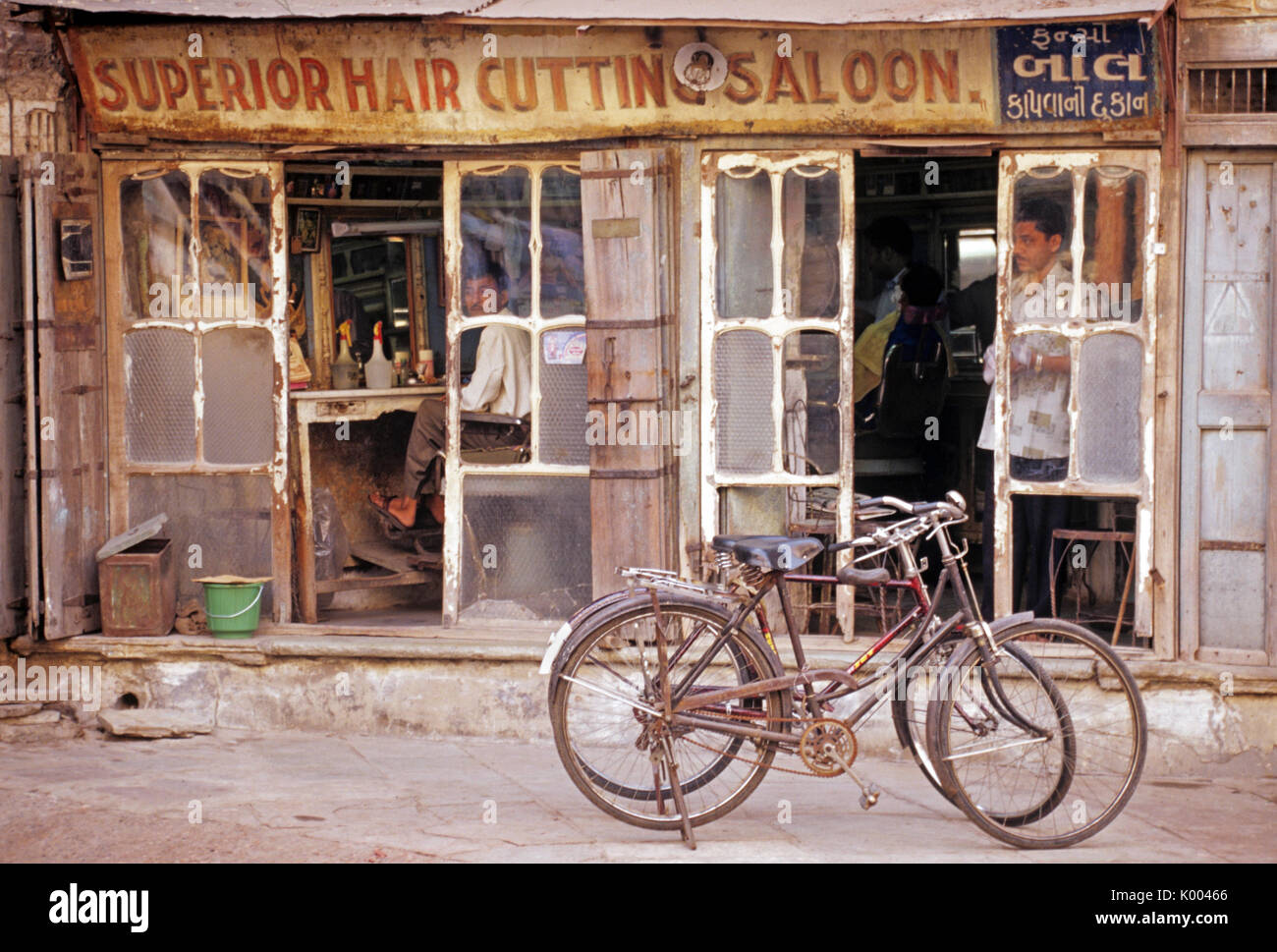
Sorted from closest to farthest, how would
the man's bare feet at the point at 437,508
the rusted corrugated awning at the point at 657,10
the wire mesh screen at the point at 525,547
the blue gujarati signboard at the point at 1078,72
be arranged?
the rusted corrugated awning at the point at 657,10 → the blue gujarati signboard at the point at 1078,72 → the wire mesh screen at the point at 525,547 → the man's bare feet at the point at 437,508

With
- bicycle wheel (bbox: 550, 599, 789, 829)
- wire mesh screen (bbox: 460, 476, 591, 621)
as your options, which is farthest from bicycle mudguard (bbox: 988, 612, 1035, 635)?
wire mesh screen (bbox: 460, 476, 591, 621)

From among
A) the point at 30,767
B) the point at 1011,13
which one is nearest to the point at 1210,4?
the point at 1011,13

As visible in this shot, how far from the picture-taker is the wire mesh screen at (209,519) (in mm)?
6953

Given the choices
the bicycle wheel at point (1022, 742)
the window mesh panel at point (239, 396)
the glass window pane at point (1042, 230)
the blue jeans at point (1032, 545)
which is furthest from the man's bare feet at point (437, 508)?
the bicycle wheel at point (1022, 742)

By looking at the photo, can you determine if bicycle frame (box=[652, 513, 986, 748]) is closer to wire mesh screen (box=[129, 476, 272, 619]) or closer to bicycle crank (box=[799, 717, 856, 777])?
bicycle crank (box=[799, 717, 856, 777])

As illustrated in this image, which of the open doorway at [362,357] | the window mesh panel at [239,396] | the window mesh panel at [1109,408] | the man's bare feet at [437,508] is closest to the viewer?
the window mesh panel at [1109,408]

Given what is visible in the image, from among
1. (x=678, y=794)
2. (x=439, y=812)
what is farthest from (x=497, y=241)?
(x=678, y=794)

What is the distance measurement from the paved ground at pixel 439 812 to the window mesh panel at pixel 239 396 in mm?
1427

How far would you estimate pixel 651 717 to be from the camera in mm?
4852

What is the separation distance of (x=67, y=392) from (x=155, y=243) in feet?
2.86

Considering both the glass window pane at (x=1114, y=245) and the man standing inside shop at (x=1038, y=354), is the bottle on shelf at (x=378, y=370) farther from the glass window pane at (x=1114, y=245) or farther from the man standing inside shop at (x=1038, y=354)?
the glass window pane at (x=1114, y=245)

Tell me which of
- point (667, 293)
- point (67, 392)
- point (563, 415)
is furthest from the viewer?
point (563, 415)

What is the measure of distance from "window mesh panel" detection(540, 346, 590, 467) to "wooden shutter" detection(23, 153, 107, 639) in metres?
2.23

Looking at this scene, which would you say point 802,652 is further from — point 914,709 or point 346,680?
point 346,680
